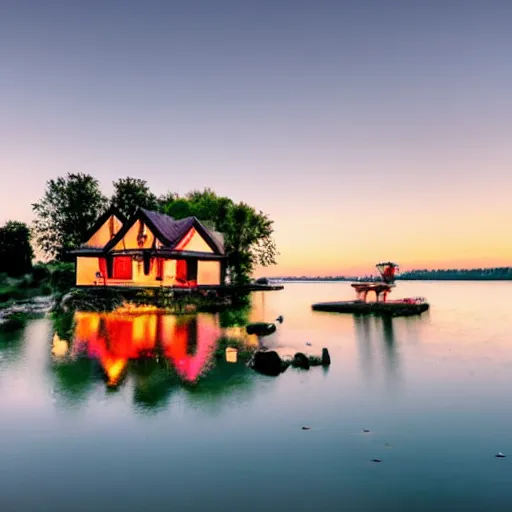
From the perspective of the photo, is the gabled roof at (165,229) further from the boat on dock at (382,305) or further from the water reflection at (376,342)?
the water reflection at (376,342)

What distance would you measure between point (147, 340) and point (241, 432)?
45.0 feet

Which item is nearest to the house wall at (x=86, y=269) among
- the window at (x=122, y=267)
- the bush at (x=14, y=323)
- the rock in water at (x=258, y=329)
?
the window at (x=122, y=267)

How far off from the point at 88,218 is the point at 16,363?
48.0 m

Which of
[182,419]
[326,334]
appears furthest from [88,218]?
[182,419]

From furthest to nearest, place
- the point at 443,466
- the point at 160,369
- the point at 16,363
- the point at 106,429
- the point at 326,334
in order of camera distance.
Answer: the point at 326,334 → the point at 16,363 → the point at 160,369 → the point at 106,429 → the point at 443,466

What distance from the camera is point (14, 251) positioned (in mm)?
52844

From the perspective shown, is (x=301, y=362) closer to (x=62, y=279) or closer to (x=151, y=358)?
(x=151, y=358)

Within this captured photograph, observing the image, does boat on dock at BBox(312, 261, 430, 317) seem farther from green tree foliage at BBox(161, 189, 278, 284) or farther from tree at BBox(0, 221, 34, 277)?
tree at BBox(0, 221, 34, 277)

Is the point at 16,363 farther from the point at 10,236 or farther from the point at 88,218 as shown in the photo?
the point at 88,218

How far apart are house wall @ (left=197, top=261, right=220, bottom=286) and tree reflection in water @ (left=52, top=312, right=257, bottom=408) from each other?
45.4ft

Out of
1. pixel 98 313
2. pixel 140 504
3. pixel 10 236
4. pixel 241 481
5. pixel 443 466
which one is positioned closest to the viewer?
pixel 140 504

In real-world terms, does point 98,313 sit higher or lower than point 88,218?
lower

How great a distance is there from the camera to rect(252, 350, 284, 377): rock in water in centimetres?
1742

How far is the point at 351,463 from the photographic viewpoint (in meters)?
9.51
